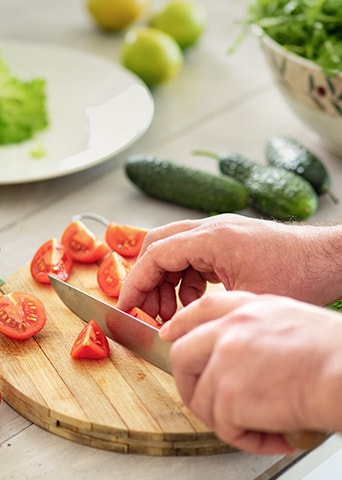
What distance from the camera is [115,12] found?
3158 mm

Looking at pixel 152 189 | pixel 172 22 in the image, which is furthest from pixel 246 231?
pixel 172 22

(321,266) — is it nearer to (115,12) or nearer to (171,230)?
(171,230)

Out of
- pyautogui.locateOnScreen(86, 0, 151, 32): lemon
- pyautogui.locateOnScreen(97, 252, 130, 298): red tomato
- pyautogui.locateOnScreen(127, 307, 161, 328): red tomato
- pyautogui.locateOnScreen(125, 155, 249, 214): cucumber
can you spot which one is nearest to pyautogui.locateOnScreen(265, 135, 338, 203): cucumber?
pyautogui.locateOnScreen(125, 155, 249, 214): cucumber

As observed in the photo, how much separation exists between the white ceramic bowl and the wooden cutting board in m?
0.98

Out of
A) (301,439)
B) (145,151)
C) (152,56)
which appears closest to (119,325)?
(301,439)

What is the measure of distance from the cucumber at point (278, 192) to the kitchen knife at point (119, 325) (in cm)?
61

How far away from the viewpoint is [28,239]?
86.7 inches

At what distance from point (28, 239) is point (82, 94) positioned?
0.68m

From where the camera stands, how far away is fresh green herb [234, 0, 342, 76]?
93.8 inches

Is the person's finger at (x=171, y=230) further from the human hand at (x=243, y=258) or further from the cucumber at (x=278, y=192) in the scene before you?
the cucumber at (x=278, y=192)

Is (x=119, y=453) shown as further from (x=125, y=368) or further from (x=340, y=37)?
(x=340, y=37)

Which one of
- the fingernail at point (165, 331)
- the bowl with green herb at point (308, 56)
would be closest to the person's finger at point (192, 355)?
the fingernail at point (165, 331)

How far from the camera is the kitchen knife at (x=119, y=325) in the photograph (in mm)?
1624

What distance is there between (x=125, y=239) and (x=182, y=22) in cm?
128
